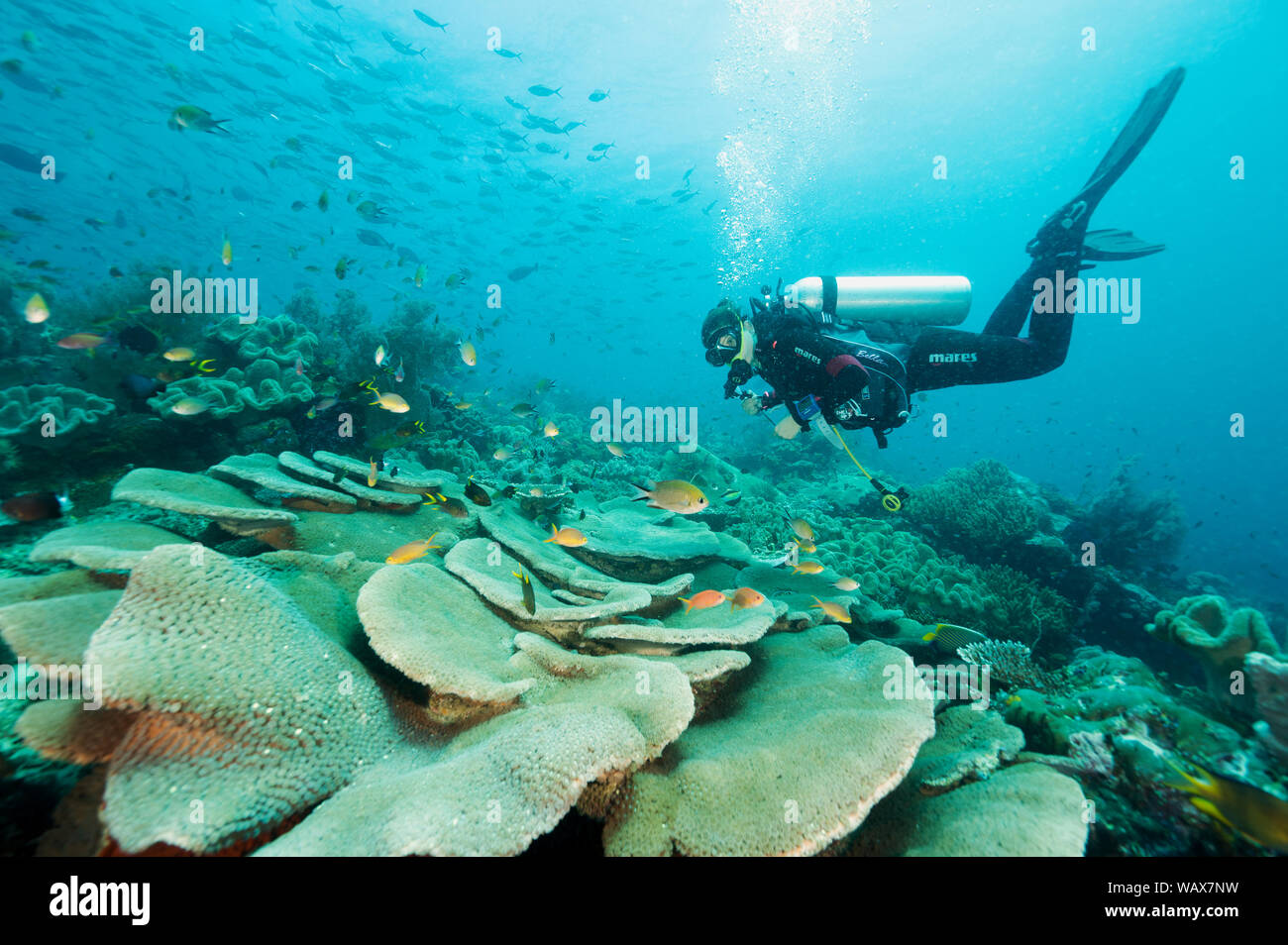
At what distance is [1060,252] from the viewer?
6.35 meters

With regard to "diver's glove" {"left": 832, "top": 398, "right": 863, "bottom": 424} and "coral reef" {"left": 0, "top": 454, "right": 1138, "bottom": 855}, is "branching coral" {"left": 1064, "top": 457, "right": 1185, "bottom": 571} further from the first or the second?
"coral reef" {"left": 0, "top": 454, "right": 1138, "bottom": 855}

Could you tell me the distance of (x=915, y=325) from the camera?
6531 mm

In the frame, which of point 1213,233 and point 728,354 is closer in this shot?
point 728,354

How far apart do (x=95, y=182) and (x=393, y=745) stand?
69091 mm

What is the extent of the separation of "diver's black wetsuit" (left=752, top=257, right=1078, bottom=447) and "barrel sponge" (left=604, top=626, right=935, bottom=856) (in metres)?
3.10

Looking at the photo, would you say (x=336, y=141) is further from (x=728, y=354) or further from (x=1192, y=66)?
(x=1192, y=66)

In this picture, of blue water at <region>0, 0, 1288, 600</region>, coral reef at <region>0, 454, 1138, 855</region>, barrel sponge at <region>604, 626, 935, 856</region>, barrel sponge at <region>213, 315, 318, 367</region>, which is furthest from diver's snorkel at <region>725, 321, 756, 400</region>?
blue water at <region>0, 0, 1288, 600</region>

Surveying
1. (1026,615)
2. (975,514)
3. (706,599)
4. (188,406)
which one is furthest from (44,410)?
(975,514)

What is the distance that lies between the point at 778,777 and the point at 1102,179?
9.15 meters

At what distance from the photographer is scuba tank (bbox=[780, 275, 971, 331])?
6.31m

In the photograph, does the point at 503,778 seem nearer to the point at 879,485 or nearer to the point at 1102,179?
the point at 879,485

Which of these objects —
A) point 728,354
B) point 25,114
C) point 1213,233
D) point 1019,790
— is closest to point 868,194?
point 728,354

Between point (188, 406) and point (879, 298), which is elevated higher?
point (879, 298)
